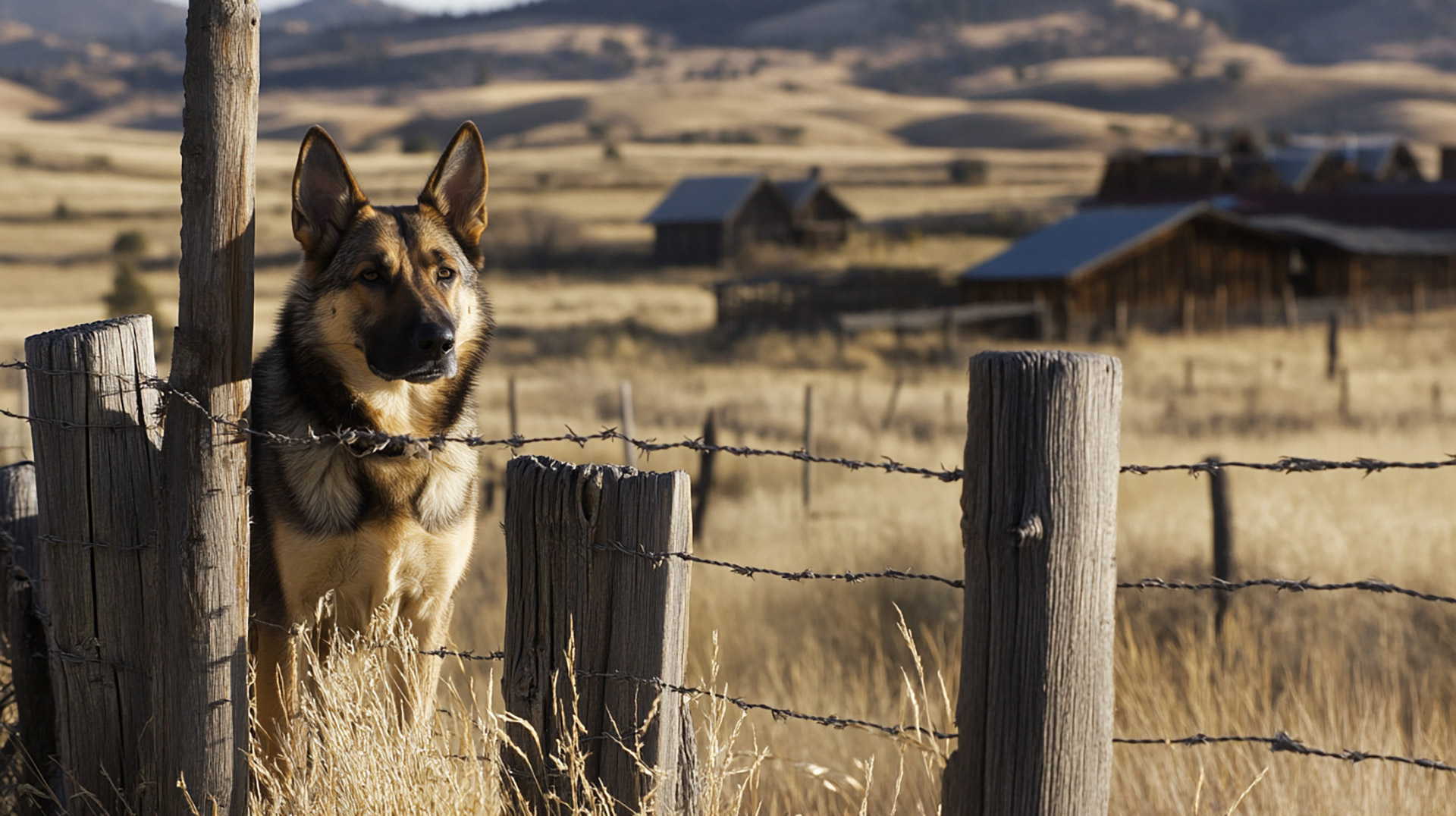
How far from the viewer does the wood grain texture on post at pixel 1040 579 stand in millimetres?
2389

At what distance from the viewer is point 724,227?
6066cm

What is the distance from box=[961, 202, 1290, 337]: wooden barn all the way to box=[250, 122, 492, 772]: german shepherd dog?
30309 millimetres

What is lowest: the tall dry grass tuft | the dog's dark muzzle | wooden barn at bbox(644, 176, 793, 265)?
the tall dry grass tuft

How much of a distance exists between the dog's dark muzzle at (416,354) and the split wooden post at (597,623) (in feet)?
3.00

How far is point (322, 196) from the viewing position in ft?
13.3

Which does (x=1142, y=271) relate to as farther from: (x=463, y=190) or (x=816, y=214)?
(x=816, y=214)

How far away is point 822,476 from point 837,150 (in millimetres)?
129030

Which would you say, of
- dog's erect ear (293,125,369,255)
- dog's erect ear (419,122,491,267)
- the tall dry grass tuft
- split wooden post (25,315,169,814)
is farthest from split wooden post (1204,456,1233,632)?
split wooden post (25,315,169,814)

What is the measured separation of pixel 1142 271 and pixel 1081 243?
1.83 m

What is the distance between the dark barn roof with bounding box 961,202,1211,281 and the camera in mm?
33406

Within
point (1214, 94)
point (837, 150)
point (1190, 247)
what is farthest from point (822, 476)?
point (1214, 94)

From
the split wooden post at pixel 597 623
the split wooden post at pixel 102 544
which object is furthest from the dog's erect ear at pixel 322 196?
the split wooden post at pixel 597 623

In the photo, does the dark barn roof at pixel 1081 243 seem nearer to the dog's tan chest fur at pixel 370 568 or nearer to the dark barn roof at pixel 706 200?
the dark barn roof at pixel 706 200

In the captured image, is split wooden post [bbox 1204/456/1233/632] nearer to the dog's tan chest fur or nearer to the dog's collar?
the dog's tan chest fur
